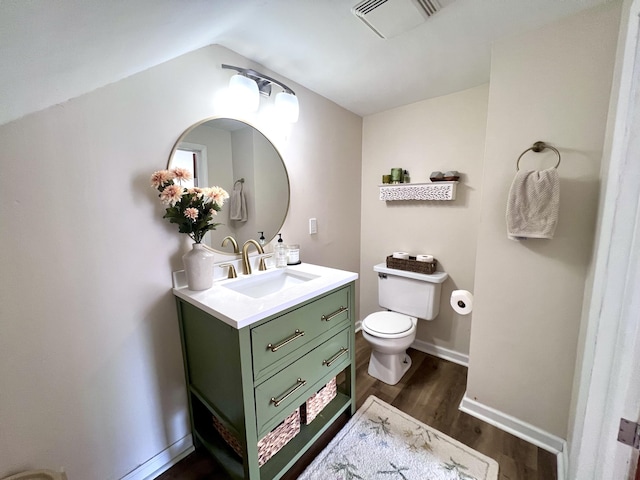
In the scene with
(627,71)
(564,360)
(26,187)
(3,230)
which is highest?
(627,71)

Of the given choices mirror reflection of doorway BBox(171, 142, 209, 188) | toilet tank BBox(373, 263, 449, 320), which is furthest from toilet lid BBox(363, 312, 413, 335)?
mirror reflection of doorway BBox(171, 142, 209, 188)

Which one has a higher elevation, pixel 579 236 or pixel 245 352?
pixel 579 236

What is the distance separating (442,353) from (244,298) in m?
1.85

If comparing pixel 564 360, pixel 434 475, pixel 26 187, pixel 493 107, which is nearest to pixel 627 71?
pixel 493 107

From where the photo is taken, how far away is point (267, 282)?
4.98ft

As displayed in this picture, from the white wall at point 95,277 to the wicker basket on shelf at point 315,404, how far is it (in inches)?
25.4

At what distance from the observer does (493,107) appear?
51.7 inches

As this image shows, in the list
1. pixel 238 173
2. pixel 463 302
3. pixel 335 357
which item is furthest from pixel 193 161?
pixel 463 302

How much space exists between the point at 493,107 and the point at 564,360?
4.43 ft

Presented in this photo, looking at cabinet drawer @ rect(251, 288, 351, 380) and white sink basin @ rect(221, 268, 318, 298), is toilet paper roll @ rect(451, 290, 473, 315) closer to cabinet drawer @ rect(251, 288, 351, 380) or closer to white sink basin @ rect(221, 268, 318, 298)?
cabinet drawer @ rect(251, 288, 351, 380)

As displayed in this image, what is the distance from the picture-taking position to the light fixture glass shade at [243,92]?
1260 mm

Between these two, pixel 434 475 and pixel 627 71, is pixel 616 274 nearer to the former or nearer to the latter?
pixel 627 71

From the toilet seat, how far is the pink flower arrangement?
1269mm

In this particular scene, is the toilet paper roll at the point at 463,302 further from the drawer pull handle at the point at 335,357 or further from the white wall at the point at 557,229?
the drawer pull handle at the point at 335,357
